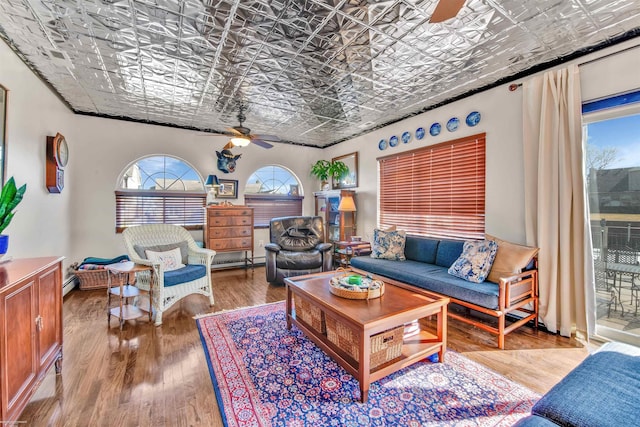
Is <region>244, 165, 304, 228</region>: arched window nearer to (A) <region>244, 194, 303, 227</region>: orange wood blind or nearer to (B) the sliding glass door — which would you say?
(A) <region>244, 194, 303, 227</region>: orange wood blind

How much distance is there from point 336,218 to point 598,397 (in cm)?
451

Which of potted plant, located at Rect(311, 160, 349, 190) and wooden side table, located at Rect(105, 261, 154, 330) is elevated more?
potted plant, located at Rect(311, 160, 349, 190)

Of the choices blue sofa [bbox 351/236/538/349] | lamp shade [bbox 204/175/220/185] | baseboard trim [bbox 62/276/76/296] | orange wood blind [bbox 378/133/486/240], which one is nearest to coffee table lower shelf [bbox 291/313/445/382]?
blue sofa [bbox 351/236/538/349]

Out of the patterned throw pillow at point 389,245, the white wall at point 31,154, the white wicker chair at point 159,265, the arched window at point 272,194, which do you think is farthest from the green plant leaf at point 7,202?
the arched window at point 272,194

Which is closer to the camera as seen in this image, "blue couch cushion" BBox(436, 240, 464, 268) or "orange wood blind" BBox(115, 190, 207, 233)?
"blue couch cushion" BBox(436, 240, 464, 268)

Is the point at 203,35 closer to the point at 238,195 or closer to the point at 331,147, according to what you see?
the point at 238,195

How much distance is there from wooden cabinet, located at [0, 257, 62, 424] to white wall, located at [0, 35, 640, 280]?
0.98 metres

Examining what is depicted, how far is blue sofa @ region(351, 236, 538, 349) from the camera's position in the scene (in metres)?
2.42

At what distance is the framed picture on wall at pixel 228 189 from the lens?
528 cm

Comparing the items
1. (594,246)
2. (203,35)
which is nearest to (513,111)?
(594,246)

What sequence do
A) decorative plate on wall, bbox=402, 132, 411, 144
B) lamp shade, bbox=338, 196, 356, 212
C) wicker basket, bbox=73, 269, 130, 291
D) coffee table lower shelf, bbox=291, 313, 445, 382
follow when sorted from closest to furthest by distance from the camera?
coffee table lower shelf, bbox=291, 313, 445, 382, wicker basket, bbox=73, 269, 130, 291, decorative plate on wall, bbox=402, 132, 411, 144, lamp shade, bbox=338, 196, 356, 212

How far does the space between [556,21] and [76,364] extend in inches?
183

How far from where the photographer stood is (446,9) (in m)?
1.36

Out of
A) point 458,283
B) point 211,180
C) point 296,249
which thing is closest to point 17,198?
point 211,180
